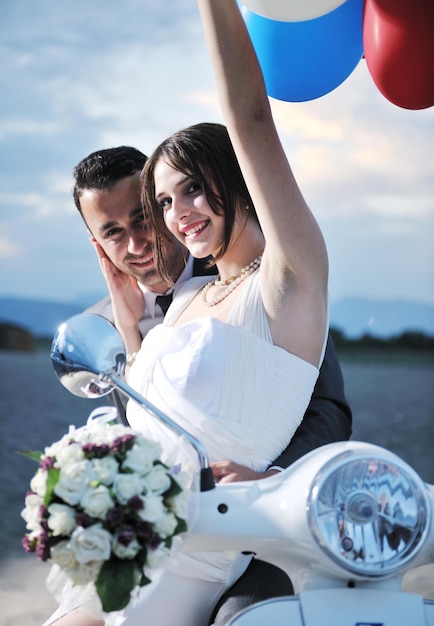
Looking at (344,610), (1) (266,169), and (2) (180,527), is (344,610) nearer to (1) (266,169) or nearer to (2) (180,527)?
(2) (180,527)

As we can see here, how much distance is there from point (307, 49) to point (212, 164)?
0.46 m

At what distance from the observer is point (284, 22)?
179 cm

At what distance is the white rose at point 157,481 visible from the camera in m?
1.25

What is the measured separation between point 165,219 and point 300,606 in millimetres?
1227

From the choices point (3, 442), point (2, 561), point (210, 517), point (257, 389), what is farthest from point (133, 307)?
point (3, 442)

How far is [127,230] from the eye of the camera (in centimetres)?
273

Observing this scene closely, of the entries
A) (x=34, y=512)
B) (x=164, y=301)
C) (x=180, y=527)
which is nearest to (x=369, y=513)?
(x=180, y=527)

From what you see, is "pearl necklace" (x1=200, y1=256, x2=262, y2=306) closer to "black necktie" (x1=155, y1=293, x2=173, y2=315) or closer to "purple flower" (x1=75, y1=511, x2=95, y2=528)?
"black necktie" (x1=155, y1=293, x2=173, y2=315)

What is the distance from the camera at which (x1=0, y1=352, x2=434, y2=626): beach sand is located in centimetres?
1017

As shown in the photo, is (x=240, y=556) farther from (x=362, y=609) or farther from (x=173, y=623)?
(x=362, y=609)

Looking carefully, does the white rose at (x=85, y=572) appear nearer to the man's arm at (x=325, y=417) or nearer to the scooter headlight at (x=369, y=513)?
the scooter headlight at (x=369, y=513)

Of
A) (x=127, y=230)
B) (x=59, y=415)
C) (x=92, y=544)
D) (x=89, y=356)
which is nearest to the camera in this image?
(x=92, y=544)

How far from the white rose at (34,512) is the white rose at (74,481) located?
0.05m

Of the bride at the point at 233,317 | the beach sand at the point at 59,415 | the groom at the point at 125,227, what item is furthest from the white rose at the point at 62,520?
the beach sand at the point at 59,415
